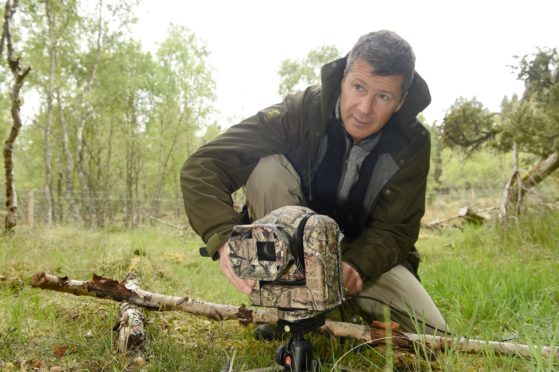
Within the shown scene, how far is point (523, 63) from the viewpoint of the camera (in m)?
5.41

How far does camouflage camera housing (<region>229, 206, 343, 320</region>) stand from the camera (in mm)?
1397

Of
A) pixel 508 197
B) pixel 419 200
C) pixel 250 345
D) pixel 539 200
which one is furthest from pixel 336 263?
pixel 508 197

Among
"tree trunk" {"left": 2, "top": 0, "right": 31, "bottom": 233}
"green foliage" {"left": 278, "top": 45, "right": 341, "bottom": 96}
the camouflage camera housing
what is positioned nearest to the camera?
the camouflage camera housing

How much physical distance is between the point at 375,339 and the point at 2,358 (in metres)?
1.83

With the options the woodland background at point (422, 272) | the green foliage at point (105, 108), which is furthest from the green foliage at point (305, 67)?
the woodland background at point (422, 272)

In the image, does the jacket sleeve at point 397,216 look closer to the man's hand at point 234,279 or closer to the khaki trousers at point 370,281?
the khaki trousers at point 370,281

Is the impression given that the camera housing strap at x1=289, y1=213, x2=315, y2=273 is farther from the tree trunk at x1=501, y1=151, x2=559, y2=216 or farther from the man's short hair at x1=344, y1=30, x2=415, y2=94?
the tree trunk at x1=501, y1=151, x2=559, y2=216

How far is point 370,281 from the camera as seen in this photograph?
8.63 feet

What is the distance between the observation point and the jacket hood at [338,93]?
2.47 m

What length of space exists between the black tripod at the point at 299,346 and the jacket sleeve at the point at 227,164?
656mm

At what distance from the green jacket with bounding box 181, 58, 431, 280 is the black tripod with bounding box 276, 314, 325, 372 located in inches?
31.0

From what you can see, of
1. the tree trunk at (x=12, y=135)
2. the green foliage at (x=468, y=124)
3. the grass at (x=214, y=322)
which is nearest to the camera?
the grass at (x=214, y=322)

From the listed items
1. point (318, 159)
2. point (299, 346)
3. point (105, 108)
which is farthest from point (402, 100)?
point (105, 108)

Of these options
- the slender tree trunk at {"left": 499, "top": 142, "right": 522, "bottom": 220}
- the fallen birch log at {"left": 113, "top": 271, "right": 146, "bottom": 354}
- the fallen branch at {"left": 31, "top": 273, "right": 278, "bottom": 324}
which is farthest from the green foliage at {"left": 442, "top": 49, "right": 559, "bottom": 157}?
the fallen birch log at {"left": 113, "top": 271, "right": 146, "bottom": 354}
